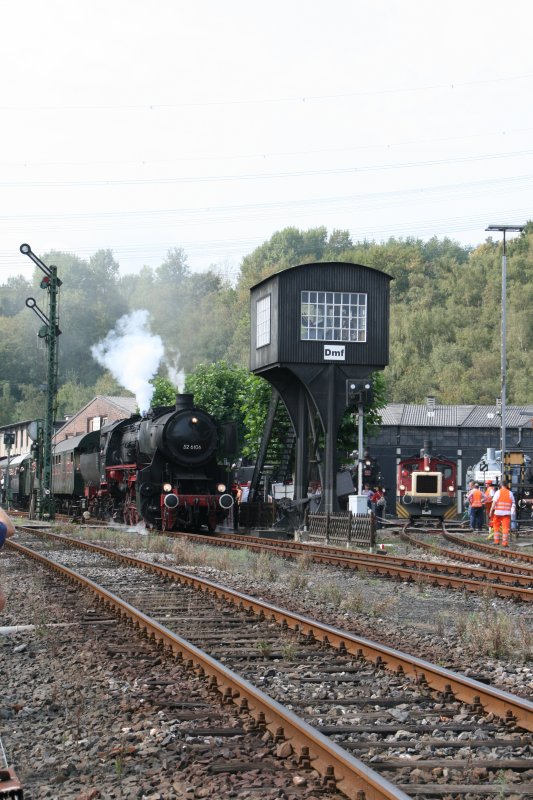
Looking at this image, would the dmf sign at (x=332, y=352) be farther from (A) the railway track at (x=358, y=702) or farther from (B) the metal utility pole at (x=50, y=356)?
(A) the railway track at (x=358, y=702)

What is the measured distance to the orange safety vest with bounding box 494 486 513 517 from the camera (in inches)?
1019

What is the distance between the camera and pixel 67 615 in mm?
11883

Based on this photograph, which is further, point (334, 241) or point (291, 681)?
point (334, 241)

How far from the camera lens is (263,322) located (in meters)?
34.9

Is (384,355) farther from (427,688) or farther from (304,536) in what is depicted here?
(427,688)

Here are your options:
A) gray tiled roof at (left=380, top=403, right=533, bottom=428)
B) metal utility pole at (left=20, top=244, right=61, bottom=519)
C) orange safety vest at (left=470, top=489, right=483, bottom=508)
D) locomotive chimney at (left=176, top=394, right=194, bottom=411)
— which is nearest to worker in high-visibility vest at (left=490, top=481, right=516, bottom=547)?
orange safety vest at (left=470, top=489, right=483, bottom=508)

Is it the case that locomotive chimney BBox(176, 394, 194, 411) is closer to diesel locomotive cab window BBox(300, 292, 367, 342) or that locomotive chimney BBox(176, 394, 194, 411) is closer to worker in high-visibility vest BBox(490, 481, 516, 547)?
diesel locomotive cab window BBox(300, 292, 367, 342)

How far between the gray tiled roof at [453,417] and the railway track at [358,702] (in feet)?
178

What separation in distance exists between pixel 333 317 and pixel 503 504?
381 inches

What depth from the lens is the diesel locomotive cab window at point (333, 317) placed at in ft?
108

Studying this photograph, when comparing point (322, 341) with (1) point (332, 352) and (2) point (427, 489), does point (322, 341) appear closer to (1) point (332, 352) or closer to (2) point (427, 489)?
(1) point (332, 352)

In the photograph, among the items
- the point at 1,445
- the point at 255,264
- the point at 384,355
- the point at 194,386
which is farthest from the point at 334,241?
the point at 384,355

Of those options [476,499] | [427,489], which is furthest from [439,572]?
[427,489]

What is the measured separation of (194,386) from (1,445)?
60796 mm
